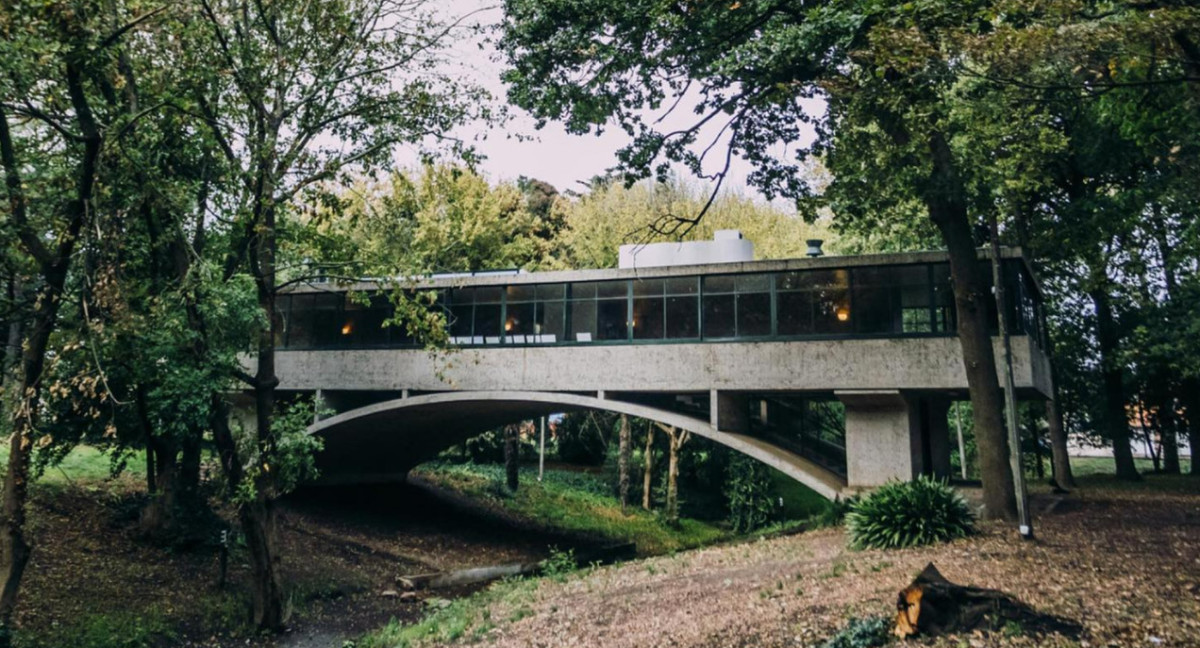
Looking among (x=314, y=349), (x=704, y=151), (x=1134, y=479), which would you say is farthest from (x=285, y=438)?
(x=1134, y=479)

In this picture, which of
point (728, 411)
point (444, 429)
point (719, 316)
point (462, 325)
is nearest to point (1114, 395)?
point (728, 411)

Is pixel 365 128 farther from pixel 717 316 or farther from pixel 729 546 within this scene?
→ pixel 729 546

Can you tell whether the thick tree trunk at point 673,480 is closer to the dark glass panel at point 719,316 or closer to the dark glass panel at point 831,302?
the dark glass panel at point 719,316

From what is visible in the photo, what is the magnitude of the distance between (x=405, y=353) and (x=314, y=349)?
132 inches

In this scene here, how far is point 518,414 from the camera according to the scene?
2600 cm

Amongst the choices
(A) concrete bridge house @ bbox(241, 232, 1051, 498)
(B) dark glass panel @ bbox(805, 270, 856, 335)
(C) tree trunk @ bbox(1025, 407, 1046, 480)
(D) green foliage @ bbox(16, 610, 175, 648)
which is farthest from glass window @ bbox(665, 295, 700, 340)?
(C) tree trunk @ bbox(1025, 407, 1046, 480)

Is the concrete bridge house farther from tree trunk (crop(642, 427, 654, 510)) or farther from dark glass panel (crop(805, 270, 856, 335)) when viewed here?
tree trunk (crop(642, 427, 654, 510))

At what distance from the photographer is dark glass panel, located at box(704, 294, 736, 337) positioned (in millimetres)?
19453

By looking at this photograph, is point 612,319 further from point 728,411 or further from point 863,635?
point 863,635

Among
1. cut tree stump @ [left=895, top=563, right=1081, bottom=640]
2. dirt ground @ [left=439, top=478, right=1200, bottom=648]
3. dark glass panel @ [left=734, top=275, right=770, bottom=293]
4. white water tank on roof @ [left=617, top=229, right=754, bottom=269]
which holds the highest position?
white water tank on roof @ [left=617, top=229, right=754, bottom=269]

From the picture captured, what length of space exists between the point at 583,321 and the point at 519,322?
195 cm

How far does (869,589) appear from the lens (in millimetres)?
9414

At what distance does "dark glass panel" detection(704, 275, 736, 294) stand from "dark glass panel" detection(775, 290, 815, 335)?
53.7 inches

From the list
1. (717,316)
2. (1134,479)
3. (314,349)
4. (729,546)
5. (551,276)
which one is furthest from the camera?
(1134,479)
